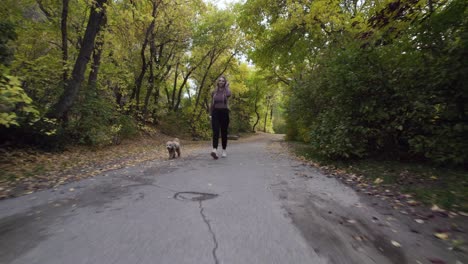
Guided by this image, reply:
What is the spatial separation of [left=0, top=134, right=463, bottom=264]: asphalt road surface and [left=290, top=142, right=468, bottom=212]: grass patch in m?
0.79

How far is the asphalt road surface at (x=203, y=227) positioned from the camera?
191cm

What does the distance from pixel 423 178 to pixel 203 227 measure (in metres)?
3.64

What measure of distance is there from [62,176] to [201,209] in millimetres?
3797

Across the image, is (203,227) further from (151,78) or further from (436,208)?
(151,78)

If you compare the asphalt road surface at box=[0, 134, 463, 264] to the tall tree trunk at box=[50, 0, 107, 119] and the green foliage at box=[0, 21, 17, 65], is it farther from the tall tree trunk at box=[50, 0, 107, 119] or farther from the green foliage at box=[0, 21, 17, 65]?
the tall tree trunk at box=[50, 0, 107, 119]

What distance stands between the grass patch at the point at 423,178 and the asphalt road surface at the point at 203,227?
79 cm

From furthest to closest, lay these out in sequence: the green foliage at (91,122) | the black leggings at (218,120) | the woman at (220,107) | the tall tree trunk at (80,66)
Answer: the green foliage at (91,122)
the tall tree trunk at (80,66)
the black leggings at (218,120)
the woman at (220,107)

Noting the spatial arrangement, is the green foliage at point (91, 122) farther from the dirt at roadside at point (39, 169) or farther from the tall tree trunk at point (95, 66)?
the dirt at roadside at point (39, 169)

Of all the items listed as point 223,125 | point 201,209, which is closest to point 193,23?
point 223,125

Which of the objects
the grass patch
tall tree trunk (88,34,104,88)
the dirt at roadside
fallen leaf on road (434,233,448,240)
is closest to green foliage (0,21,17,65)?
the dirt at roadside

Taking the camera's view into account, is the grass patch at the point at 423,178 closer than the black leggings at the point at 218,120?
Yes

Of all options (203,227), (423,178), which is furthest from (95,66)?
(423,178)

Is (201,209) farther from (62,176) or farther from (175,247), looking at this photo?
(62,176)

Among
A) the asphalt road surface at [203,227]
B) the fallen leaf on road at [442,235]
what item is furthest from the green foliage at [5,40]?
the fallen leaf on road at [442,235]
